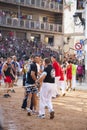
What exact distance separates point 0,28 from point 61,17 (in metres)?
11.2

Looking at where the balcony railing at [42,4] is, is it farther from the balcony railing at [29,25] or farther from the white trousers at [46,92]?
the white trousers at [46,92]

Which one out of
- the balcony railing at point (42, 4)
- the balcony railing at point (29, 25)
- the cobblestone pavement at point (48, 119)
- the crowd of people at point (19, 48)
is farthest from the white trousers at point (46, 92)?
the balcony railing at point (42, 4)

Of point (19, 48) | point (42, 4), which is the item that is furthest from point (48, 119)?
point (42, 4)

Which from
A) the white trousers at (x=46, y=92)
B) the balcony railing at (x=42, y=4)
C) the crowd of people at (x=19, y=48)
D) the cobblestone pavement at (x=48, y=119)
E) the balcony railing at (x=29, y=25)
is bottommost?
the cobblestone pavement at (x=48, y=119)

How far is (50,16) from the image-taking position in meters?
58.0

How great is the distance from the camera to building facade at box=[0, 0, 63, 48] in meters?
51.7

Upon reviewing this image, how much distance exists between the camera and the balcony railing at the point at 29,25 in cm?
5053

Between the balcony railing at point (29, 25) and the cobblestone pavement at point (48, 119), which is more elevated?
the balcony railing at point (29, 25)

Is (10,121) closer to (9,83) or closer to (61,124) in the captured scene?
(61,124)

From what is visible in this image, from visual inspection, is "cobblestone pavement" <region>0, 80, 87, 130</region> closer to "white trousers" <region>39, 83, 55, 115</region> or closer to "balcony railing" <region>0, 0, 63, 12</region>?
"white trousers" <region>39, 83, 55, 115</region>

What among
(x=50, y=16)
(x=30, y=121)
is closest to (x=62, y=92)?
(x=30, y=121)

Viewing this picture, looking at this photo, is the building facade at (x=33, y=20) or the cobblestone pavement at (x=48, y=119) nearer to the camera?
the cobblestone pavement at (x=48, y=119)

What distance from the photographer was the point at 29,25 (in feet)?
175

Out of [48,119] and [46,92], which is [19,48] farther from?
[46,92]
